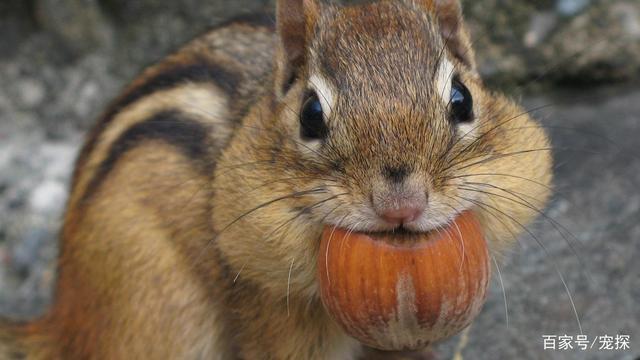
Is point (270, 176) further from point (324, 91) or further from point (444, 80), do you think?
point (444, 80)

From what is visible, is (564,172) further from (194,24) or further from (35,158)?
(35,158)

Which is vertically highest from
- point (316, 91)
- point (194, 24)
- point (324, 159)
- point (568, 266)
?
point (194, 24)

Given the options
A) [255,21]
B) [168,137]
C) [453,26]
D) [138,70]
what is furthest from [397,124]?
[138,70]

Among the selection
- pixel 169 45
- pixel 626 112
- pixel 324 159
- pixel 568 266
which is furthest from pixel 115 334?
pixel 626 112

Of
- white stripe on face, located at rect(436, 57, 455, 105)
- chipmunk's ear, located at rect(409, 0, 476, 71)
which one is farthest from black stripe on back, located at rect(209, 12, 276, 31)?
white stripe on face, located at rect(436, 57, 455, 105)

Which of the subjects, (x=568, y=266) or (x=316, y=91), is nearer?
(x=316, y=91)

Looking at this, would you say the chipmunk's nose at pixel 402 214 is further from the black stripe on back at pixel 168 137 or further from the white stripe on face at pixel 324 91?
the black stripe on back at pixel 168 137
